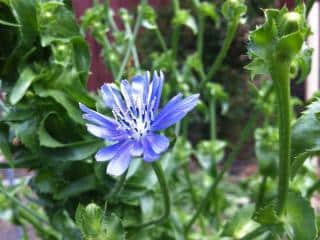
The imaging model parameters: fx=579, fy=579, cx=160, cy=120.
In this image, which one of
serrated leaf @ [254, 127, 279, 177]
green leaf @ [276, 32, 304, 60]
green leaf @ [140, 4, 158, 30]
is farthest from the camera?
green leaf @ [140, 4, 158, 30]

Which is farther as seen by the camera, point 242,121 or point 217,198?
point 242,121

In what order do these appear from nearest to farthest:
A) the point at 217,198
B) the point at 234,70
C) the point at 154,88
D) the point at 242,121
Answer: the point at 154,88 < the point at 217,198 < the point at 234,70 < the point at 242,121

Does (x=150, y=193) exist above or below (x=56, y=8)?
below

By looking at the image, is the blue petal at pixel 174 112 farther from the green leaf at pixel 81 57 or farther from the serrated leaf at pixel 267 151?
the serrated leaf at pixel 267 151

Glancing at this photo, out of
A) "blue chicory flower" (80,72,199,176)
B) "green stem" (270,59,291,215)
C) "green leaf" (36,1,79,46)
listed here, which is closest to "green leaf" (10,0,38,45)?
"green leaf" (36,1,79,46)

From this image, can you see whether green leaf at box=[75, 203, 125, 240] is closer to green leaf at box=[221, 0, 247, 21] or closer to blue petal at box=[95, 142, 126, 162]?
blue petal at box=[95, 142, 126, 162]

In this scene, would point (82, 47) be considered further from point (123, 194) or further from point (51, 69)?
point (123, 194)

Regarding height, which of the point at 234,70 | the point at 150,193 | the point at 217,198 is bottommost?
the point at 234,70

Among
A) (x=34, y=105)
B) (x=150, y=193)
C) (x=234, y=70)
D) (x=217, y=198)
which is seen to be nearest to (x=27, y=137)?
(x=34, y=105)
